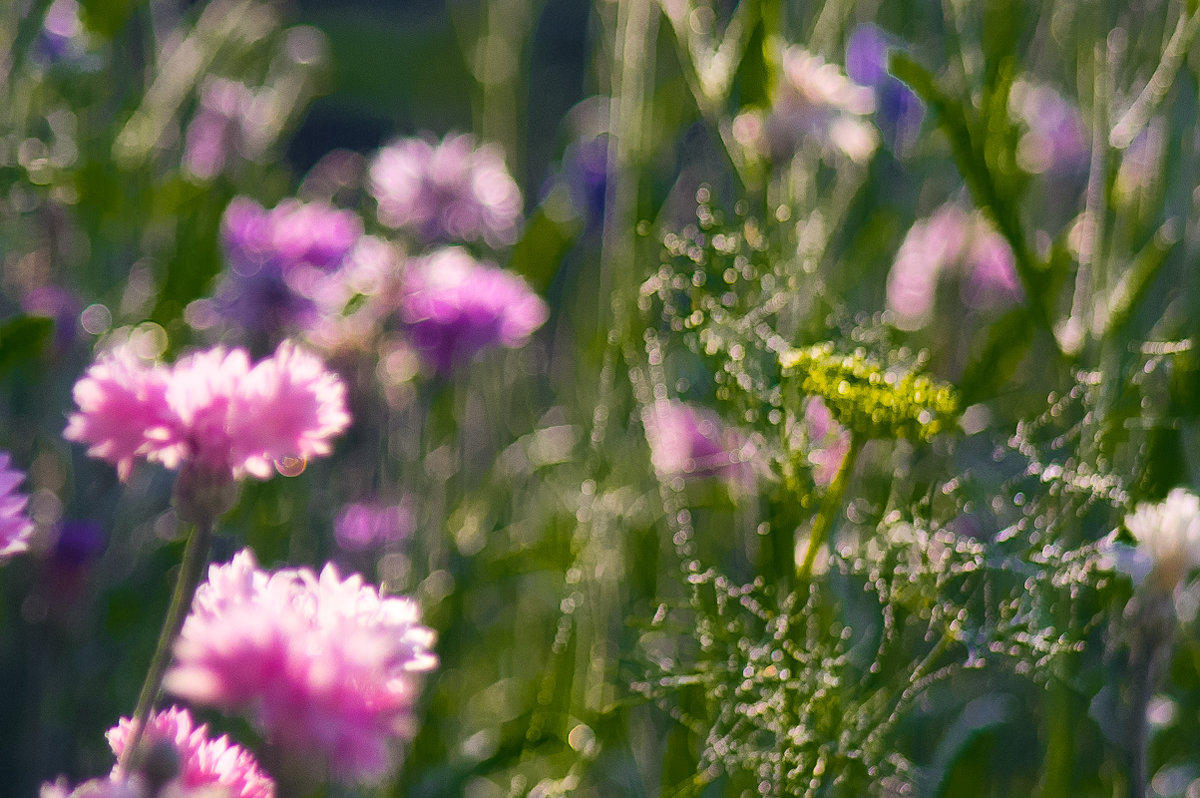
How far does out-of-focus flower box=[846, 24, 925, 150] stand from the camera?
71 centimetres

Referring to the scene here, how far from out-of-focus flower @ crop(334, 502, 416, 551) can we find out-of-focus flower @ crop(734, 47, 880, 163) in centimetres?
37

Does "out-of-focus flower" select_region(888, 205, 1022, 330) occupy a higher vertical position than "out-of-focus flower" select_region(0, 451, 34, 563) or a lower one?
higher

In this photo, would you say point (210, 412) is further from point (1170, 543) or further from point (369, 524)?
point (369, 524)

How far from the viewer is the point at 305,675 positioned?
0.82 feet

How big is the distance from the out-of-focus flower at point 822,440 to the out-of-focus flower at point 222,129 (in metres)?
0.55

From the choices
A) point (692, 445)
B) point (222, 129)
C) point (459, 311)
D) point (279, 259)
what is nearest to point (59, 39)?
point (222, 129)

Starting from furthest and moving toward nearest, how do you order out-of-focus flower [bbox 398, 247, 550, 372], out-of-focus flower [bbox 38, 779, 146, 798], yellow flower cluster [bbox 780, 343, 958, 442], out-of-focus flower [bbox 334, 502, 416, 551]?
out-of-focus flower [bbox 334, 502, 416, 551] < out-of-focus flower [bbox 398, 247, 550, 372] < yellow flower cluster [bbox 780, 343, 958, 442] < out-of-focus flower [bbox 38, 779, 146, 798]

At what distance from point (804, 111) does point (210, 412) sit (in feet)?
1.10

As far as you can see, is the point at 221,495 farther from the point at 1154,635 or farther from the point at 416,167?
the point at 416,167

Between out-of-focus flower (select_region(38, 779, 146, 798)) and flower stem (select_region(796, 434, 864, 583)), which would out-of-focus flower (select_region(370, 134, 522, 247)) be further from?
out-of-focus flower (select_region(38, 779, 146, 798))

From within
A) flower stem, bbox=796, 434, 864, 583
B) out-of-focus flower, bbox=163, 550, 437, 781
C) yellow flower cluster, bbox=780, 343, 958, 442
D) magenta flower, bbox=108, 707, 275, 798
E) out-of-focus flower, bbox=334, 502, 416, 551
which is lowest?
magenta flower, bbox=108, 707, 275, 798

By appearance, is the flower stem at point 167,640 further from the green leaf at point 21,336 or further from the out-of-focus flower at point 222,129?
Answer: the out-of-focus flower at point 222,129

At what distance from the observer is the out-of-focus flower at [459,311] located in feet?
2.10

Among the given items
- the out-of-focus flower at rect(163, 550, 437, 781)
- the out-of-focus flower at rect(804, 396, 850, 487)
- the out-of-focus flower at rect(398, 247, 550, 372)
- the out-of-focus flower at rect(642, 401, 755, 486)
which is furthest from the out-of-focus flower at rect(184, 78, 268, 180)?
the out-of-focus flower at rect(163, 550, 437, 781)
